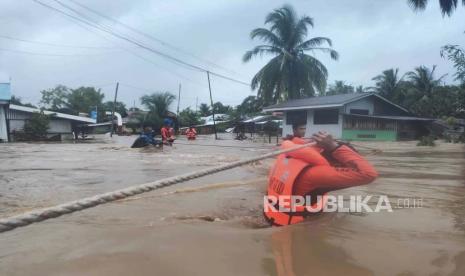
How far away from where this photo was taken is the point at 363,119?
2802cm

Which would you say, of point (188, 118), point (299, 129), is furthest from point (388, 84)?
point (299, 129)

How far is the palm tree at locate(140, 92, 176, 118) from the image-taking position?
172 ft

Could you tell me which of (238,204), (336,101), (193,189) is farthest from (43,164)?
(336,101)

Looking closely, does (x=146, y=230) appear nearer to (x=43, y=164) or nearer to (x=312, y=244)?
(x=312, y=244)

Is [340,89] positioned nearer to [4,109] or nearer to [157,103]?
[157,103]

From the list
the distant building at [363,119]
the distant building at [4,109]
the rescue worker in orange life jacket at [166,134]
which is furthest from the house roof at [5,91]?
the distant building at [363,119]

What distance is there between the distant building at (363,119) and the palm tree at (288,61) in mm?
6795

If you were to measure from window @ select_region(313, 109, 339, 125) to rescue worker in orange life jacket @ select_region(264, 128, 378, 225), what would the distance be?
24.7 m

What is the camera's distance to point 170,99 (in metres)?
53.8

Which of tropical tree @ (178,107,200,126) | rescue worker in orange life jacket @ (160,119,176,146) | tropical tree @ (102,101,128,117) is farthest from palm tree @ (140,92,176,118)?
rescue worker in orange life jacket @ (160,119,176,146)

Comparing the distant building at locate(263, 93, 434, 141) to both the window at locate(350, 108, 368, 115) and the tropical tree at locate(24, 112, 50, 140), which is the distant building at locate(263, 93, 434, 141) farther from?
the tropical tree at locate(24, 112, 50, 140)

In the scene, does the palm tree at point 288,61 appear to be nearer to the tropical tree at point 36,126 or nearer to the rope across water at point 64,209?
the tropical tree at point 36,126

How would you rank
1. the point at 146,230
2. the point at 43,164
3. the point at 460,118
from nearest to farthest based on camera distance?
the point at 146,230 → the point at 43,164 → the point at 460,118

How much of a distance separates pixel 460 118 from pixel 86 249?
1259 inches
